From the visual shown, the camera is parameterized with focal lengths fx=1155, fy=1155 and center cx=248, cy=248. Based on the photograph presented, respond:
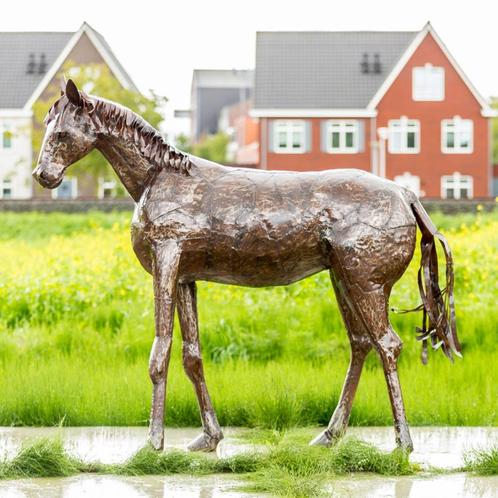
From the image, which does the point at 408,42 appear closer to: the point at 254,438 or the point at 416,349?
the point at 416,349

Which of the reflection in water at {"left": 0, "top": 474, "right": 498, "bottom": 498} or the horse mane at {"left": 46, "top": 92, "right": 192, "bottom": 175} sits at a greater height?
the horse mane at {"left": 46, "top": 92, "right": 192, "bottom": 175}

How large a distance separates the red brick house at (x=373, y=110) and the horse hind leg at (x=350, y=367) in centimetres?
3941

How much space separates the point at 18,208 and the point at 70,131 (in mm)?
26644

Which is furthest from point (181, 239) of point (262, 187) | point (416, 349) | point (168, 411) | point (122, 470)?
point (416, 349)

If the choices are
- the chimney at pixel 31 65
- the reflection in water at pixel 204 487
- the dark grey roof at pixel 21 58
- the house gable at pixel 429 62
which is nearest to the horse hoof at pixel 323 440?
the reflection in water at pixel 204 487

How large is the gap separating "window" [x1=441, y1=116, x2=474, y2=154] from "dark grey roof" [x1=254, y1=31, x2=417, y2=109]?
3430mm

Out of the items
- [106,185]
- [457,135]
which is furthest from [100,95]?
[457,135]

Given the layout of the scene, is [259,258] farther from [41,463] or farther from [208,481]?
[41,463]

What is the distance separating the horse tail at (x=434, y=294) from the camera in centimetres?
625

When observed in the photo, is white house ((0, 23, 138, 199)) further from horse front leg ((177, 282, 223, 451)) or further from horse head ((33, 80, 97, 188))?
horse head ((33, 80, 97, 188))

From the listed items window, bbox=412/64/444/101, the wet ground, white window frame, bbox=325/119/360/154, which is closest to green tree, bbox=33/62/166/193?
white window frame, bbox=325/119/360/154

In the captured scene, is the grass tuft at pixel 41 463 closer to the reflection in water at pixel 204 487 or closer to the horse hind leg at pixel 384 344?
the reflection in water at pixel 204 487

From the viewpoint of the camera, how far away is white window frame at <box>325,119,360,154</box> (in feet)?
151

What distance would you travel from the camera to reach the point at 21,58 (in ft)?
159
